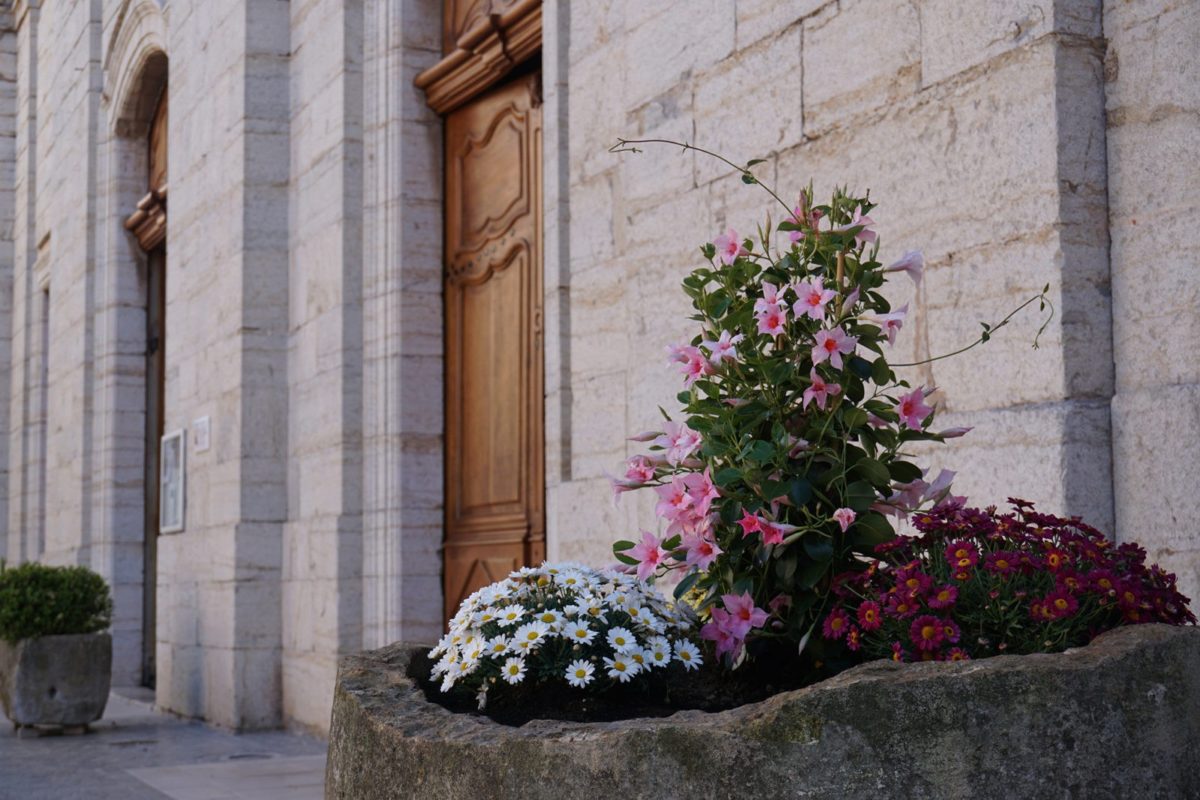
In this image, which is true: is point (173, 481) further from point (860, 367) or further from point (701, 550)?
point (860, 367)

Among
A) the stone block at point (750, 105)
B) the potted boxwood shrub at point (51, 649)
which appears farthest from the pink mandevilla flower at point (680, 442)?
the potted boxwood shrub at point (51, 649)

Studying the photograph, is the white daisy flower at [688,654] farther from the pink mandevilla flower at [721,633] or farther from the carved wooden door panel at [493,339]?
the carved wooden door panel at [493,339]

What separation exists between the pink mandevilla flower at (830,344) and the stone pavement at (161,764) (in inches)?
142

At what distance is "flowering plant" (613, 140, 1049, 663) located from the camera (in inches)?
104

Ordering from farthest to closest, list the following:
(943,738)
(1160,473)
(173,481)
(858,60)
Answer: (173,481) → (858,60) → (1160,473) → (943,738)

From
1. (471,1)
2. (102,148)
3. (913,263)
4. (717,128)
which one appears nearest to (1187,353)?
(913,263)

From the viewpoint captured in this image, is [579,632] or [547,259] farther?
[547,259]

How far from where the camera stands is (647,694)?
2.77m

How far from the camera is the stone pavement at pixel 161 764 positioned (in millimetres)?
5938

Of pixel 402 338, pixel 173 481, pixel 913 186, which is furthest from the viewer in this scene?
pixel 173 481

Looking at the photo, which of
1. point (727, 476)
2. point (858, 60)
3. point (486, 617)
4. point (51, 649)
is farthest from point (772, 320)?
point (51, 649)

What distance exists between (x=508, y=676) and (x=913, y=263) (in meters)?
1.01

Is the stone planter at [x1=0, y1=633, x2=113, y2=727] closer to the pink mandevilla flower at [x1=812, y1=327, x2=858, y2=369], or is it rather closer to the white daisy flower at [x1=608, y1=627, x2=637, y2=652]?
the white daisy flower at [x1=608, y1=627, x2=637, y2=652]

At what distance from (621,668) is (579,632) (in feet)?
0.32
